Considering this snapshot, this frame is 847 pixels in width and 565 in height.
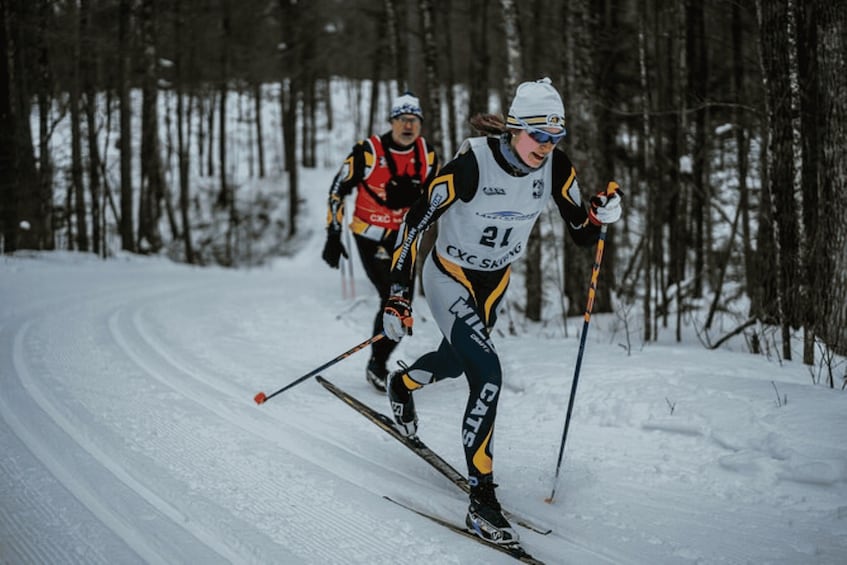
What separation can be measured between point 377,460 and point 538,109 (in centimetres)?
239

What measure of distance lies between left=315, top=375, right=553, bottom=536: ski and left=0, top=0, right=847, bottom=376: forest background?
117 inches

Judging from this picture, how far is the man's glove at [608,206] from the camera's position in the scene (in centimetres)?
382

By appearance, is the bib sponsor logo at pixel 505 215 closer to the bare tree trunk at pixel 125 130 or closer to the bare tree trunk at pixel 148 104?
the bare tree trunk at pixel 125 130

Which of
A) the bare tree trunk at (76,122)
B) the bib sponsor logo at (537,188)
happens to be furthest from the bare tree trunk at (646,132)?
the bare tree trunk at (76,122)

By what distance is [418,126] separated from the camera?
19.3ft

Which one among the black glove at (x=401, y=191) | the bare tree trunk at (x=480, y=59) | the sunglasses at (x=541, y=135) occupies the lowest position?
the black glove at (x=401, y=191)

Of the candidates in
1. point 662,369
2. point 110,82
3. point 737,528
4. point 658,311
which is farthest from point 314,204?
point 737,528

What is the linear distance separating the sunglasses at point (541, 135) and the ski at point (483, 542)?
81.2 inches

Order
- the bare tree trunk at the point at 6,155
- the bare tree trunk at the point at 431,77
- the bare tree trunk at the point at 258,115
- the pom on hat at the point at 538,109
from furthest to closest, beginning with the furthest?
the bare tree trunk at the point at 258,115
the bare tree trunk at the point at 6,155
the bare tree trunk at the point at 431,77
the pom on hat at the point at 538,109

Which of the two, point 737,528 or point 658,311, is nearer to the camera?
A: point 737,528

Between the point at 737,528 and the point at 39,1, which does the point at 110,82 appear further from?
the point at 737,528

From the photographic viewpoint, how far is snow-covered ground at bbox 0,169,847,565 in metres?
3.16

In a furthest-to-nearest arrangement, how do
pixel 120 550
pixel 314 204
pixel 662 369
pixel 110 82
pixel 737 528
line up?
1. pixel 314 204
2. pixel 110 82
3. pixel 662 369
4. pixel 737 528
5. pixel 120 550

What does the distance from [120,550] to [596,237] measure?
3090mm
